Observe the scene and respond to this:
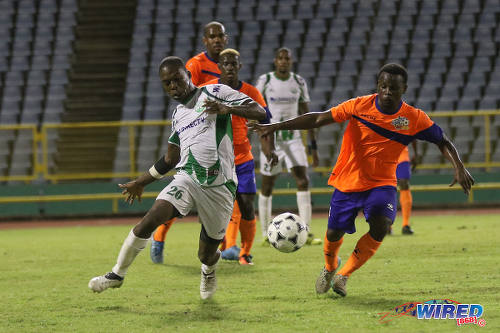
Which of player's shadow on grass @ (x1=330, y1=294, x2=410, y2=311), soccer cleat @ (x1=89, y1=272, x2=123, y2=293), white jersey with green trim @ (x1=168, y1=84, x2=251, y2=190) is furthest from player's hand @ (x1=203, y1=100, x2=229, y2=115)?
player's shadow on grass @ (x1=330, y1=294, x2=410, y2=311)

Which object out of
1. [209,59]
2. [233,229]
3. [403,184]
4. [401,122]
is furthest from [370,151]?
[403,184]

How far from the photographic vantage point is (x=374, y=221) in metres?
5.91

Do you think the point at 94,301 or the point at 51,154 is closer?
the point at 94,301

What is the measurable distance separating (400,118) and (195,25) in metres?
15.8

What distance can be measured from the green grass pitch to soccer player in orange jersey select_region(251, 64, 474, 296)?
45cm

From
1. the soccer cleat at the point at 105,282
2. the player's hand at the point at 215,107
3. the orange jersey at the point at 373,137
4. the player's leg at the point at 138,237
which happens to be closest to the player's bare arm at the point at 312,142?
the orange jersey at the point at 373,137

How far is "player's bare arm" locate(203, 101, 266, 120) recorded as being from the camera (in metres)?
5.53

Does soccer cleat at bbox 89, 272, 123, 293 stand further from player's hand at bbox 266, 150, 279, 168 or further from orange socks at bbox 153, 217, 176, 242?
orange socks at bbox 153, 217, 176, 242

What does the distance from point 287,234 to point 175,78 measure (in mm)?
1755

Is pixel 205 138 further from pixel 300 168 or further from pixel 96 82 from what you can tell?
pixel 96 82

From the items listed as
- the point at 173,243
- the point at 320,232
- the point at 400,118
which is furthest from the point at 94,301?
the point at 320,232

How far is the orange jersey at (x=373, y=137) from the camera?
5836mm

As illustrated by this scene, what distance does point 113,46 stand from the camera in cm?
2156

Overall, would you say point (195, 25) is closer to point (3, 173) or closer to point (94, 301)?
point (3, 173)
